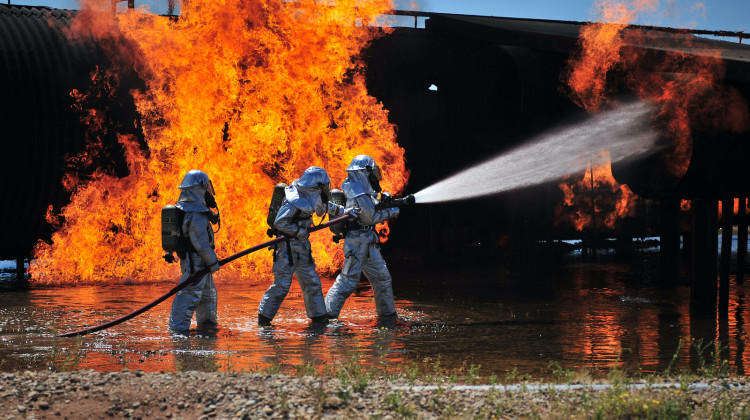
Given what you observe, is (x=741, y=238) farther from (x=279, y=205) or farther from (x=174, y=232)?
(x=174, y=232)

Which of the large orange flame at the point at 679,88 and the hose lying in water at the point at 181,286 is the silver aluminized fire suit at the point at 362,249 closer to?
the hose lying in water at the point at 181,286

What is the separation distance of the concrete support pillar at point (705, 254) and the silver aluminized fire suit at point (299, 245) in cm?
512

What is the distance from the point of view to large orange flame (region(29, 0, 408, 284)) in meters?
15.7

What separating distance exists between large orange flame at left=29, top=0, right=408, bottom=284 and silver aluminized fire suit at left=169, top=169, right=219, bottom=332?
5.22 meters

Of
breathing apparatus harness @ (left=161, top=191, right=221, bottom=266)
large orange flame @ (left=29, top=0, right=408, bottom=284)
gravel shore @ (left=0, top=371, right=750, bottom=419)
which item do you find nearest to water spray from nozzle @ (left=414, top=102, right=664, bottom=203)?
large orange flame @ (left=29, top=0, right=408, bottom=284)

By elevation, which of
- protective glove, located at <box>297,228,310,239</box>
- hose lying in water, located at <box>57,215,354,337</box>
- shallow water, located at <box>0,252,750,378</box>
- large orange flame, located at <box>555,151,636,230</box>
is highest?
large orange flame, located at <box>555,151,636,230</box>

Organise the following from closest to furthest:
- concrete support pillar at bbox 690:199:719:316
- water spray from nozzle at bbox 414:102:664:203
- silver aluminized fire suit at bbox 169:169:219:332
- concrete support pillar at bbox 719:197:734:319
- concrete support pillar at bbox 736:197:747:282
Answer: silver aluminized fire suit at bbox 169:169:219:332 < concrete support pillar at bbox 719:197:734:319 < concrete support pillar at bbox 690:199:719:316 < water spray from nozzle at bbox 414:102:664:203 < concrete support pillar at bbox 736:197:747:282

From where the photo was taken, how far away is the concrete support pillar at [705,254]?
11.8 m

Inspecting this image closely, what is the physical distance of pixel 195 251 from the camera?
403 inches

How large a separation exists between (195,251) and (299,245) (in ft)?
4.30

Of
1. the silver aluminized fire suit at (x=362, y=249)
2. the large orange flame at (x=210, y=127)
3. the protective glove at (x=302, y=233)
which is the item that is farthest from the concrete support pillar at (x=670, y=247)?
the protective glove at (x=302, y=233)

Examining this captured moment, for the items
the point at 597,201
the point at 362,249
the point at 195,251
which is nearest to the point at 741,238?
the point at 597,201

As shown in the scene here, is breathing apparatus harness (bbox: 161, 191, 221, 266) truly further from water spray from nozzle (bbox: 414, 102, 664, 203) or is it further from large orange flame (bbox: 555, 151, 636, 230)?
large orange flame (bbox: 555, 151, 636, 230)

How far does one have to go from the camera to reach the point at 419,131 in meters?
18.6
